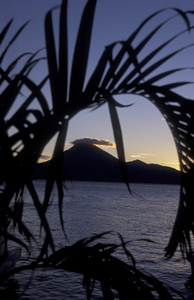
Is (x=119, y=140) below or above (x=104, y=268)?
above

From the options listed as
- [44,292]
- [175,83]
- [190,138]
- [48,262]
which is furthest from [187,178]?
[44,292]

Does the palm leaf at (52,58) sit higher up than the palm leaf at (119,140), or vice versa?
the palm leaf at (52,58)

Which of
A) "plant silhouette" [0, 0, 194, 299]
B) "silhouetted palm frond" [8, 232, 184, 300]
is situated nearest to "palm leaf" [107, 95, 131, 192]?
"plant silhouette" [0, 0, 194, 299]

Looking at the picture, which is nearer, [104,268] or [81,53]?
[81,53]

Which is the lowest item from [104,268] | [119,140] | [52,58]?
[104,268]

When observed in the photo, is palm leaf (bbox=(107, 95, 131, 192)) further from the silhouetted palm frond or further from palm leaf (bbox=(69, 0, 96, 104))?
the silhouetted palm frond

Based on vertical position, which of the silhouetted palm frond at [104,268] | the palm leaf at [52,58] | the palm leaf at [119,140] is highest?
the palm leaf at [52,58]

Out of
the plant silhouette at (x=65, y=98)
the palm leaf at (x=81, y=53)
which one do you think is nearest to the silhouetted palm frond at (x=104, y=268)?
the plant silhouette at (x=65, y=98)

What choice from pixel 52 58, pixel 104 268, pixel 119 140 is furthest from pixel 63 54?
pixel 104 268

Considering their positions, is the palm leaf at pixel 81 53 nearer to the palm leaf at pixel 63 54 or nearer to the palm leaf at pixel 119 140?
the palm leaf at pixel 63 54

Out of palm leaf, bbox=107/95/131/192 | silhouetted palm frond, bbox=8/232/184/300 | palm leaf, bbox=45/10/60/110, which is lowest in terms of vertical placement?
silhouetted palm frond, bbox=8/232/184/300

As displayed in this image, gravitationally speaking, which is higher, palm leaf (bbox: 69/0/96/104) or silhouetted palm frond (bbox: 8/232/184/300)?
palm leaf (bbox: 69/0/96/104)

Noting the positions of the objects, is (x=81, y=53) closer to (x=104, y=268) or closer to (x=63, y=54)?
(x=63, y=54)

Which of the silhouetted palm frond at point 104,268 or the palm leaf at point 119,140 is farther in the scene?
the silhouetted palm frond at point 104,268
